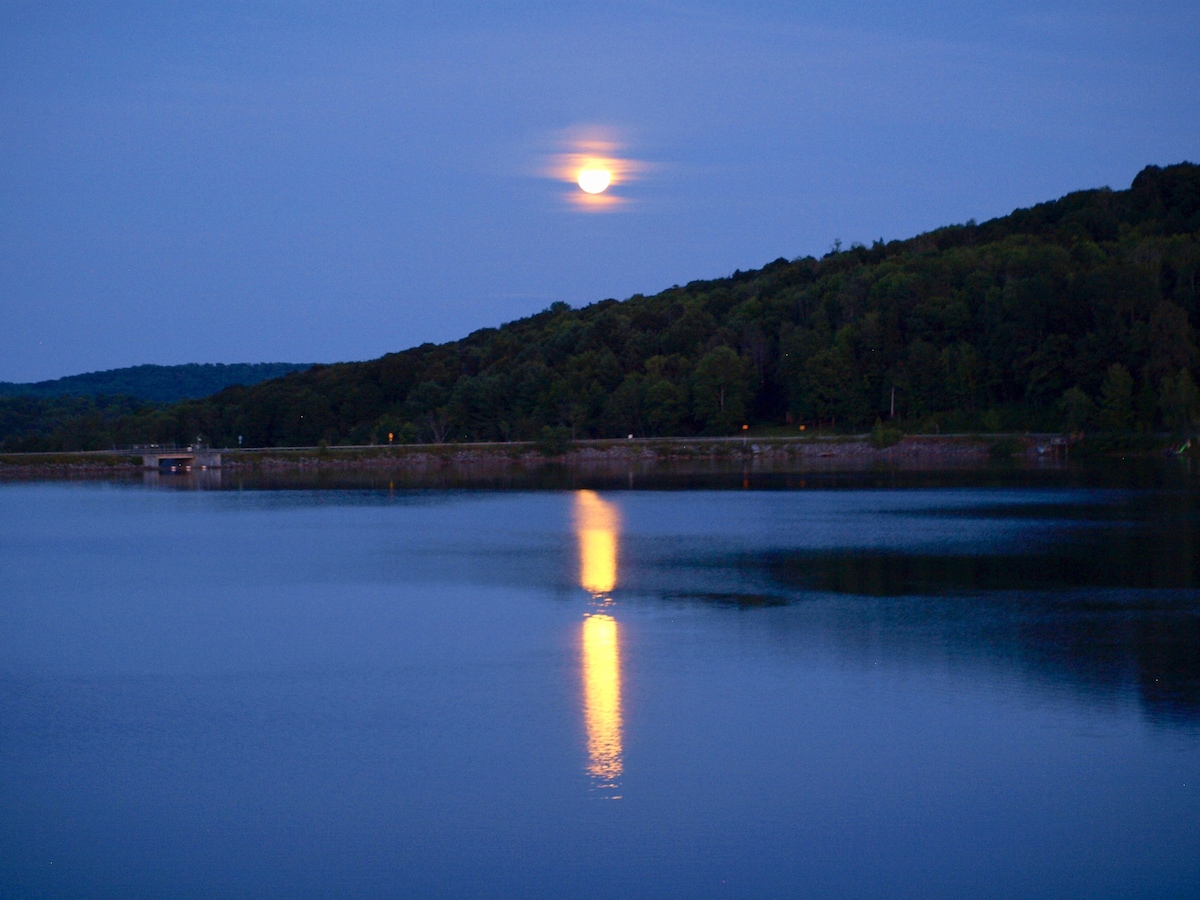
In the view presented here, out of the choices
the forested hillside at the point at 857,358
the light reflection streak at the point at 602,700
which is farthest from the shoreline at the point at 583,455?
the light reflection streak at the point at 602,700

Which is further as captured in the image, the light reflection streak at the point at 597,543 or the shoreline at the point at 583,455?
the shoreline at the point at 583,455

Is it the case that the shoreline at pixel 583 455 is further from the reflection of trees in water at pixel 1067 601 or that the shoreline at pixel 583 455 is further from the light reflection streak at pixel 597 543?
the reflection of trees in water at pixel 1067 601

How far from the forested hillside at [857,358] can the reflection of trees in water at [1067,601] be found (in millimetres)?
46682

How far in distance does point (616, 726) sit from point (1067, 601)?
1045 centimetres

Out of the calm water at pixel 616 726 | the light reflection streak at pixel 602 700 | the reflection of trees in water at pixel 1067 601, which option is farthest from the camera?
the reflection of trees in water at pixel 1067 601

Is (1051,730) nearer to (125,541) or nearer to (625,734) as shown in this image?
(625,734)

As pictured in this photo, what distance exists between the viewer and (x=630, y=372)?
102 m

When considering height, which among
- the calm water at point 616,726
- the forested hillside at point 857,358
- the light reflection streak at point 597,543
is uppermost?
the forested hillside at point 857,358

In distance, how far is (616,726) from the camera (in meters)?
13.9

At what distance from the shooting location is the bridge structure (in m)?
85.8

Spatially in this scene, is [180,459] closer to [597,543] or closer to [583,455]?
[583,455]

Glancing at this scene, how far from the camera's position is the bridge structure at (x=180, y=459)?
8581cm

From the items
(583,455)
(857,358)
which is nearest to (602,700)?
(583,455)

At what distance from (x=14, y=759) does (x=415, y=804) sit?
15.8 feet
